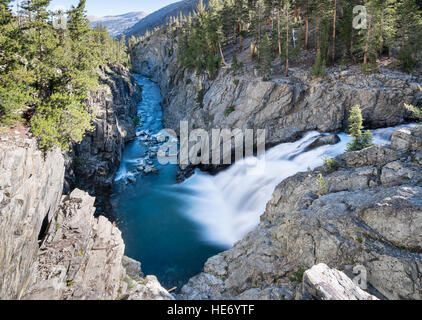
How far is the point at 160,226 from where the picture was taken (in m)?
28.4

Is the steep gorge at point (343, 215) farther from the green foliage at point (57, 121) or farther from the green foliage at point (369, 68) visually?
the green foliage at point (57, 121)

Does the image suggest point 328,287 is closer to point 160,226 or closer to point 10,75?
point 160,226

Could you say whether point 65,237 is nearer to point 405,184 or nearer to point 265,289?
point 265,289

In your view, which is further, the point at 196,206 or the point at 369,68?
the point at 196,206

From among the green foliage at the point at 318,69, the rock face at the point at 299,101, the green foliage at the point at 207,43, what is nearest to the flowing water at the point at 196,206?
the rock face at the point at 299,101

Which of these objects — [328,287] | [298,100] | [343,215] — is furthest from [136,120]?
[328,287]

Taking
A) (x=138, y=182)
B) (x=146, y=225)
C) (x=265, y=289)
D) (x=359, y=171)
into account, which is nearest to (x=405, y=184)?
(x=359, y=171)

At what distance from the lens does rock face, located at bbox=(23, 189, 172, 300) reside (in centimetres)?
1195

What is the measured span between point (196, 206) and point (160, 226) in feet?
18.6

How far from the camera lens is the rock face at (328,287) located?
30.5 ft

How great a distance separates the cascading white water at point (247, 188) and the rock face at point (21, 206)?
55.4 ft

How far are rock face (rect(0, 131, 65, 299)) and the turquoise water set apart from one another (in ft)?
39.4

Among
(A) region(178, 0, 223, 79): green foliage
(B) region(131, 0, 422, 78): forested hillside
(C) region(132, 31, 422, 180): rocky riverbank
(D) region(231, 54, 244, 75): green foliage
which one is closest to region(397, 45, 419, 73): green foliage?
(B) region(131, 0, 422, 78): forested hillside

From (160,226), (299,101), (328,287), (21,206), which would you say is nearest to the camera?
(328,287)
